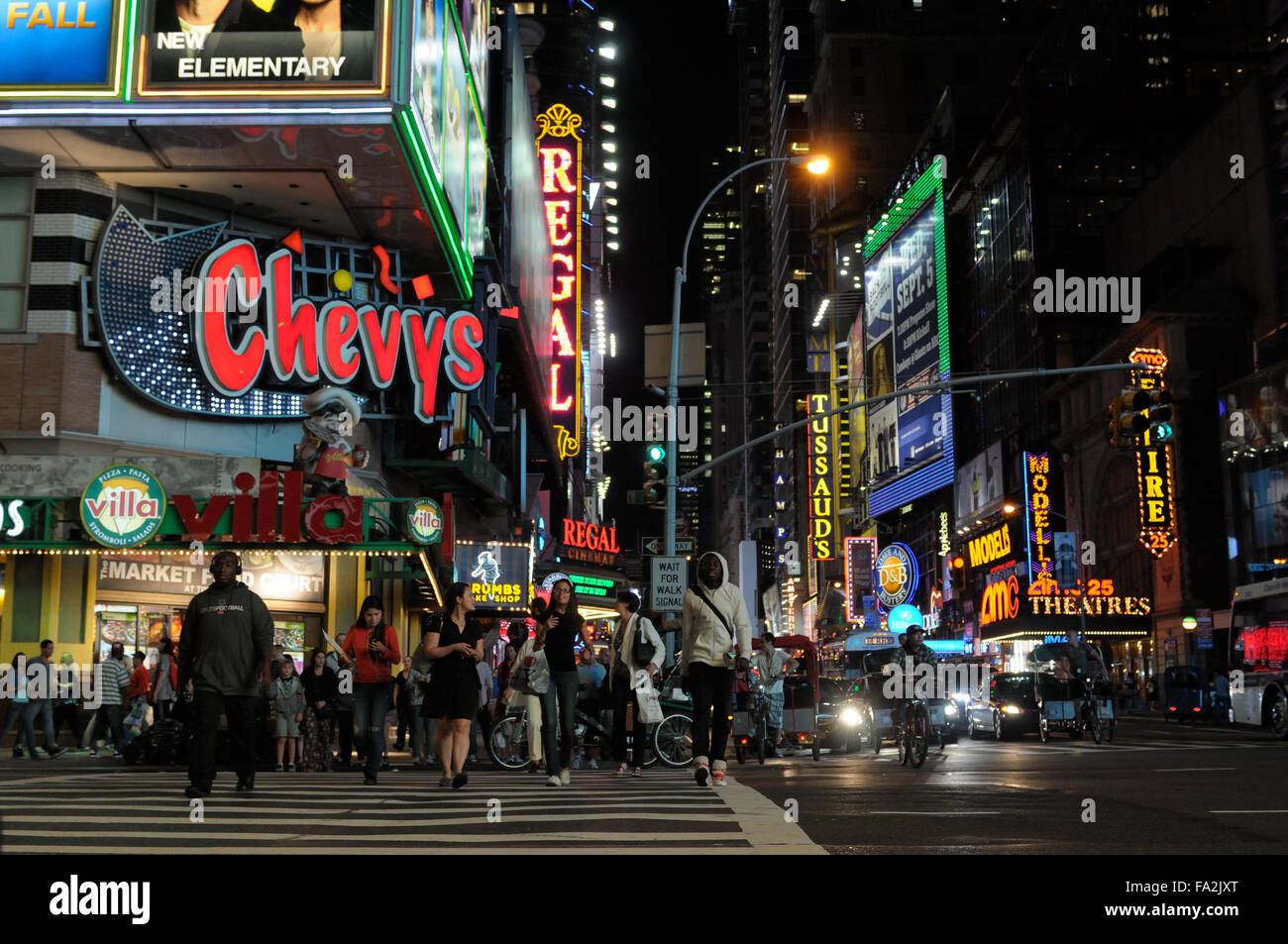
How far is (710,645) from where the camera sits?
12547mm

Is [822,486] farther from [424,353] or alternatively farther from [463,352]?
[424,353]

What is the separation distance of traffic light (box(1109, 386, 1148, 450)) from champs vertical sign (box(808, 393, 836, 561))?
326 feet

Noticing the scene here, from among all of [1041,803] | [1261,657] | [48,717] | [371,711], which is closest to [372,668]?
[371,711]

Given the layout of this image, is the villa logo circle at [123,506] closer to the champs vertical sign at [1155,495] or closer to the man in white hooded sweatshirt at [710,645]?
the man in white hooded sweatshirt at [710,645]

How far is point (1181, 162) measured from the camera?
71125 millimetres

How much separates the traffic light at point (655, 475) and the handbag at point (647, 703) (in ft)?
28.5

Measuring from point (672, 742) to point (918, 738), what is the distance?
3.37 meters

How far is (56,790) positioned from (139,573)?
13569mm

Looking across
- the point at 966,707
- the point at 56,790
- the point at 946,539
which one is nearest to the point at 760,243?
the point at 946,539

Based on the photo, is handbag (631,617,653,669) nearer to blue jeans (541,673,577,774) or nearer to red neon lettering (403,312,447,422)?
blue jeans (541,673,577,774)

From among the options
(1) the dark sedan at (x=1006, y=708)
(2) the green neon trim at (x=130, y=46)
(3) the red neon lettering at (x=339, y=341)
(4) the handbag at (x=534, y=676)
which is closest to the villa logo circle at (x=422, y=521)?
(3) the red neon lettering at (x=339, y=341)

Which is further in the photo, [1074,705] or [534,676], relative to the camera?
[1074,705]

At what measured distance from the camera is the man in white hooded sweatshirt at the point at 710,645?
12.6 m
